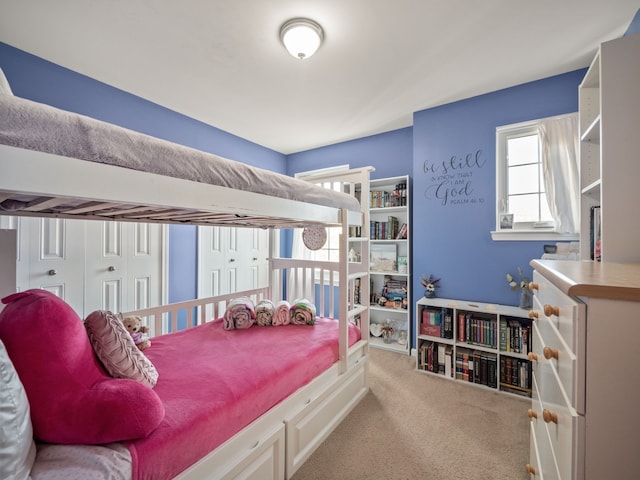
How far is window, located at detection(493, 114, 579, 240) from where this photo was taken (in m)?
2.26

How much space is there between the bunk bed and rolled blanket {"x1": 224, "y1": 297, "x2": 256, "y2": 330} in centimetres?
8

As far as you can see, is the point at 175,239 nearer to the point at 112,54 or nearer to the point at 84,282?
the point at 84,282

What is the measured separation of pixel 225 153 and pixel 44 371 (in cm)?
312

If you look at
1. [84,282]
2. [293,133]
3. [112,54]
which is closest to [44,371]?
[84,282]

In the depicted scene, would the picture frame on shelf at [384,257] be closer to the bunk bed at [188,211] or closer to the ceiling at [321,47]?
the bunk bed at [188,211]

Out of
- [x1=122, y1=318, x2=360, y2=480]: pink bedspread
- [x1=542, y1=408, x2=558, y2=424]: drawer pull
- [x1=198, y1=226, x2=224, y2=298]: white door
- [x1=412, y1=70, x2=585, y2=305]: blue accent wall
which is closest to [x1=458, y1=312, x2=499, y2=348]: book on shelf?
[x1=412, y1=70, x2=585, y2=305]: blue accent wall

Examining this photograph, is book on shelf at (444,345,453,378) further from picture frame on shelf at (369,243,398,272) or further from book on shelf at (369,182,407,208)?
book on shelf at (369,182,407,208)

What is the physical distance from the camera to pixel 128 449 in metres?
0.82

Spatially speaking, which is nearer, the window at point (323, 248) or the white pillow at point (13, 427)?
the white pillow at point (13, 427)

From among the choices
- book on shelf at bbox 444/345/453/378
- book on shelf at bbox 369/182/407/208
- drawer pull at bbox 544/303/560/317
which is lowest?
book on shelf at bbox 444/345/453/378

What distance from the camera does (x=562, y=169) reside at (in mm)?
2297

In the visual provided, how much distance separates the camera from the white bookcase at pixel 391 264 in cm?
316

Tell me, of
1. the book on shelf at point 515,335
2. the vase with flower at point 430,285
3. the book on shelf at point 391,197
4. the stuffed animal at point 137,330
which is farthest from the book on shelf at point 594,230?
the stuffed animal at point 137,330

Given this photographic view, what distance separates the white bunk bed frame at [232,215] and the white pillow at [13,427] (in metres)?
0.42
